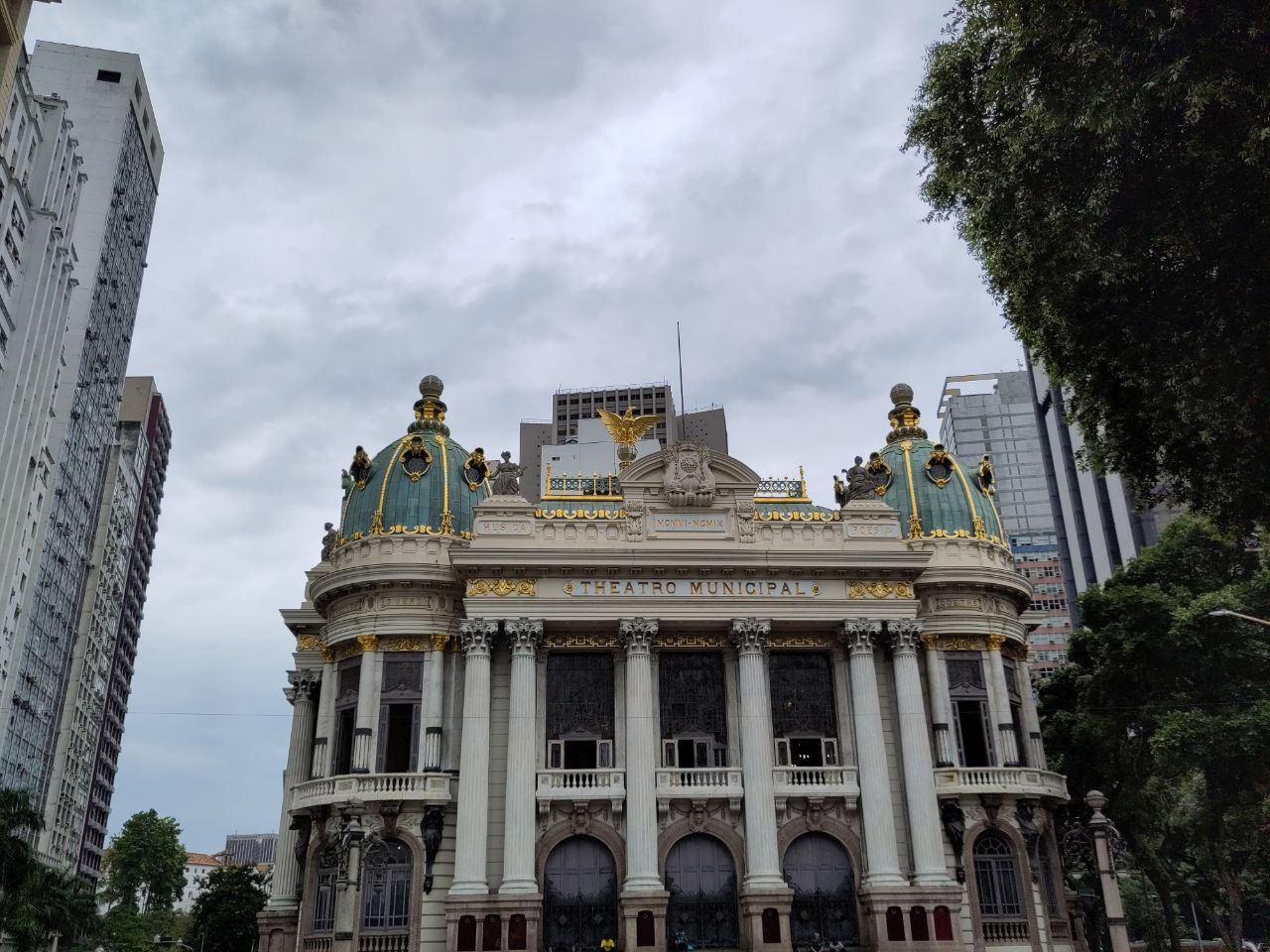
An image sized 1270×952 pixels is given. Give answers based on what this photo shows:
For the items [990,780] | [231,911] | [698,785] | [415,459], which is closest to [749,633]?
[698,785]

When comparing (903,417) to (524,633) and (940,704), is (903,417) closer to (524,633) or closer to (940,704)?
(940,704)

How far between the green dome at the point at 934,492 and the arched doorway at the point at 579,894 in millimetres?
17631

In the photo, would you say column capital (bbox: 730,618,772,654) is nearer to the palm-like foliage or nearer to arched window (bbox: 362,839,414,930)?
arched window (bbox: 362,839,414,930)

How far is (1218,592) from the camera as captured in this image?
37469mm

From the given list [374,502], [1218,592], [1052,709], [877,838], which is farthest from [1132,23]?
[1052,709]

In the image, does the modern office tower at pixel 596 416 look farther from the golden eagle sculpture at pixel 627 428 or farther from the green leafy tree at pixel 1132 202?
the green leafy tree at pixel 1132 202

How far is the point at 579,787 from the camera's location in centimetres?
3819

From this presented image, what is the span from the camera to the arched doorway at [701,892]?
122 feet

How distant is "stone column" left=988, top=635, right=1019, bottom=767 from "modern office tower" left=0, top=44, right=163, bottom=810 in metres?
64.0

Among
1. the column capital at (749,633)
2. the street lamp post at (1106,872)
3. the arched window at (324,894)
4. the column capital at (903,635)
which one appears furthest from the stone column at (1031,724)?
the arched window at (324,894)

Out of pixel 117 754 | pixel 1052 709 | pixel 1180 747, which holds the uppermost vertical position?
pixel 117 754

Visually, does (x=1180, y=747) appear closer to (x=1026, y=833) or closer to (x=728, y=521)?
(x=1026, y=833)

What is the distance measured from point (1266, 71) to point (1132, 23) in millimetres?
2214

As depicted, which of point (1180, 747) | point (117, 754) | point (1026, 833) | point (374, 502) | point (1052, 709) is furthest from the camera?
point (117, 754)
